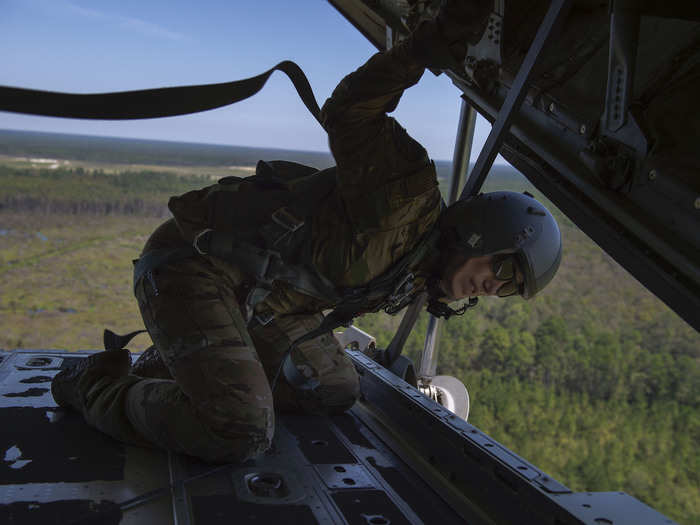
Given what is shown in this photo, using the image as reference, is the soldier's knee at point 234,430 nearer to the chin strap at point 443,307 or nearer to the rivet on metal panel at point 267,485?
the rivet on metal panel at point 267,485

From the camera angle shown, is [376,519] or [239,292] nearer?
[376,519]

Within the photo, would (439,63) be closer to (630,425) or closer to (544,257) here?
(544,257)

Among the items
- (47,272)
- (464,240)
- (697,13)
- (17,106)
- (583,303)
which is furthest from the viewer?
(583,303)

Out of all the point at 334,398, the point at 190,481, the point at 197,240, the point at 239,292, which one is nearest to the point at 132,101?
the point at 197,240

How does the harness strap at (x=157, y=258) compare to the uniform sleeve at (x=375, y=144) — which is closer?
the uniform sleeve at (x=375, y=144)

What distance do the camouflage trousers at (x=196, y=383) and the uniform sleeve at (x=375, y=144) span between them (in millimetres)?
515

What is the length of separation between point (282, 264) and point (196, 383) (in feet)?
1.39

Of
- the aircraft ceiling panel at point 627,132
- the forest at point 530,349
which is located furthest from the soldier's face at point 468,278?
the forest at point 530,349

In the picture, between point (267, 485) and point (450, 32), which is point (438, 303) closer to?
point (267, 485)

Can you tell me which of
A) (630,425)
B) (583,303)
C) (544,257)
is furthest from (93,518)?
(583,303)

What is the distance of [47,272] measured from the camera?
22.0 m

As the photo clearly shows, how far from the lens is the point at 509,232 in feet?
5.83

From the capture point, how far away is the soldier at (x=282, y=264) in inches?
62.6

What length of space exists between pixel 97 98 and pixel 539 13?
1.36 meters
